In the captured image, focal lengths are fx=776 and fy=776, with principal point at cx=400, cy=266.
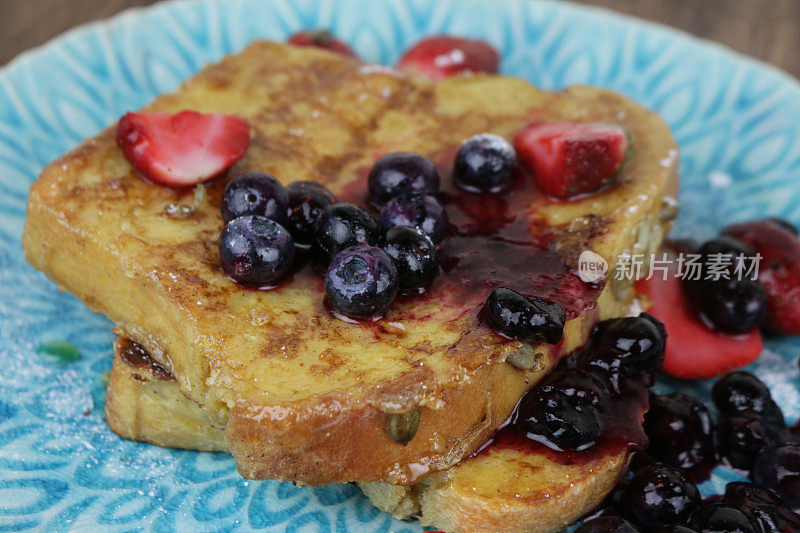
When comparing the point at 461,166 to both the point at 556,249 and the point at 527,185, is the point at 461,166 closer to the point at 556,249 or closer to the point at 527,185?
the point at 527,185

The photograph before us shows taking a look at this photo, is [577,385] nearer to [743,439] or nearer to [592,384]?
[592,384]

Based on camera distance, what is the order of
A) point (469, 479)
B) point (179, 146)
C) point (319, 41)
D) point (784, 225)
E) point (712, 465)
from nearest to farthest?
1. point (469, 479)
2. point (712, 465)
3. point (179, 146)
4. point (784, 225)
5. point (319, 41)

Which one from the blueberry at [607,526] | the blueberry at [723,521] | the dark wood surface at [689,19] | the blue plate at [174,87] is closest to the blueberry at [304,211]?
the blue plate at [174,87]

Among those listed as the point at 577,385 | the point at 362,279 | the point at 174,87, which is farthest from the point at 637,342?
the point at 174,87

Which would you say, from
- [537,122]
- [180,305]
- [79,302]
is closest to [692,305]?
[537,122]

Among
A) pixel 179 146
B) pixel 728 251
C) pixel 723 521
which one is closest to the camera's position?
pixel 723 521

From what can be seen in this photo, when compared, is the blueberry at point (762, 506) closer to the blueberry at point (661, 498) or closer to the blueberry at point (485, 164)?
the blueberry at point (661, 498)

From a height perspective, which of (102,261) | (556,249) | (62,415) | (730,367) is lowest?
(62,415)
